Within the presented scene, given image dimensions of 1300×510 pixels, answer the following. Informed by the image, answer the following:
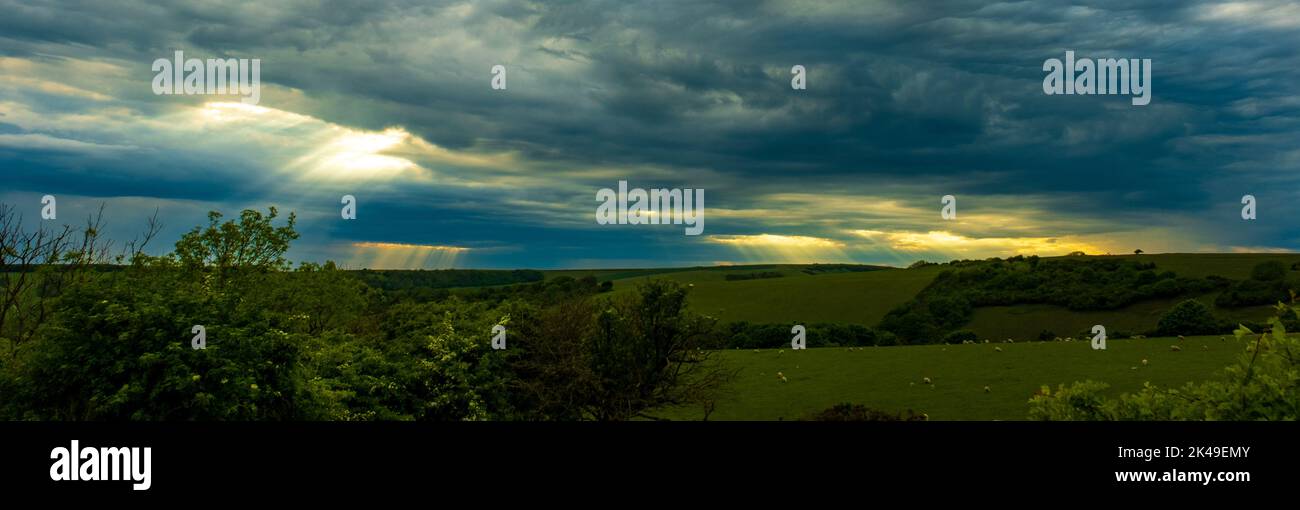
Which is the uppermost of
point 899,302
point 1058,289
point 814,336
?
point 1058,289

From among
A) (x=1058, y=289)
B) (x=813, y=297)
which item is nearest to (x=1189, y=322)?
(x=1058, y=289)

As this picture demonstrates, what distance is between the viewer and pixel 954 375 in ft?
158

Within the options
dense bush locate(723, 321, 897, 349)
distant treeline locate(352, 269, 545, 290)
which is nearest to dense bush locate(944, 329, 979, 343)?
dense bush locate(723, 321, 897, 349)

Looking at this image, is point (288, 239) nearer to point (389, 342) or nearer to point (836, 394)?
point (389, 342)

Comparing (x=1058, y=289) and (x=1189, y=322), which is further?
(x=1058, y=289)

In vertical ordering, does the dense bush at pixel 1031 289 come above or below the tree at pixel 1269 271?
below

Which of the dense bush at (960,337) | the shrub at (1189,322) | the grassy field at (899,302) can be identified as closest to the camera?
the shrub at (1189,322)

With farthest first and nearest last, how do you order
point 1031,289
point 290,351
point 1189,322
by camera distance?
point 1031,289
point 1189,322
point 290,351

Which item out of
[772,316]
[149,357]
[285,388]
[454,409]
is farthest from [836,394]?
[772,316]

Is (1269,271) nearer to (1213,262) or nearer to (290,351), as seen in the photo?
(1213,262)

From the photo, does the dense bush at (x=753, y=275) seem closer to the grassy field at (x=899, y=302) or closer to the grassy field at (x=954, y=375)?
the grassy field at (x=899, y=302)

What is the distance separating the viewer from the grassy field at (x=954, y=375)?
41.0 metres

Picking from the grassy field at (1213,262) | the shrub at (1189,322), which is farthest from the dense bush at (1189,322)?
the grassy field at (1213,262)
